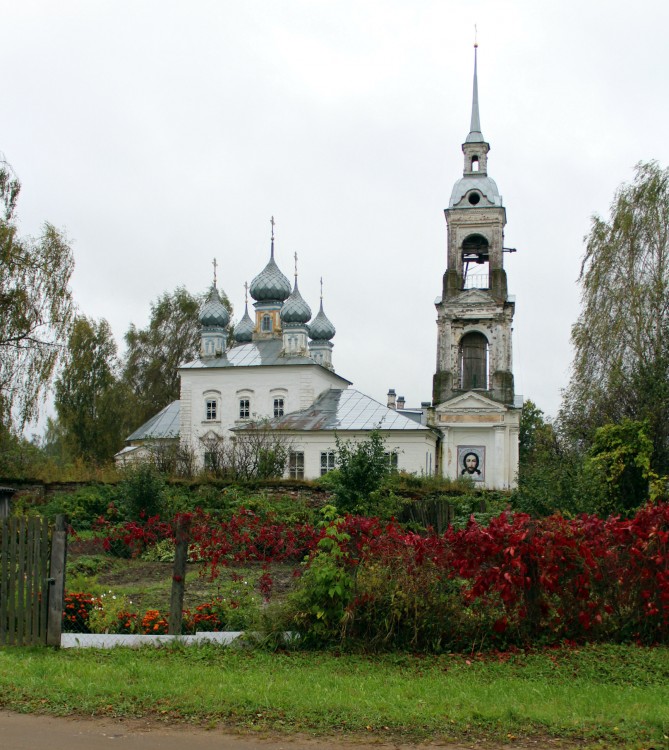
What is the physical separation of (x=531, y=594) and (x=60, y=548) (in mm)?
4922

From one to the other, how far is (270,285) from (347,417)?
43.7 ft

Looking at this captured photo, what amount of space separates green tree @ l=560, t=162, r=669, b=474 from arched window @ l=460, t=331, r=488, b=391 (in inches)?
420

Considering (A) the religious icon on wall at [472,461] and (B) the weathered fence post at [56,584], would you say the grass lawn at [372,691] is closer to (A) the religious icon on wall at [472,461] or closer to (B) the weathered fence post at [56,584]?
(B) the weathered fence post at [56,584]

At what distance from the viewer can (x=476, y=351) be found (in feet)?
136

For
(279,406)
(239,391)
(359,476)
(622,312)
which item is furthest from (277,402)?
(359,476)

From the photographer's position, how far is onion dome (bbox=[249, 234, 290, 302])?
2041 inches

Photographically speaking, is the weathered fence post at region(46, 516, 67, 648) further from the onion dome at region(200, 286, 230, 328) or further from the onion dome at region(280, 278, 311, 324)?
the onion dome at region(200, 286, 230, 328)

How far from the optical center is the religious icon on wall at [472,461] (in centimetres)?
4022

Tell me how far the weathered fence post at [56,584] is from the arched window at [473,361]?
106ft

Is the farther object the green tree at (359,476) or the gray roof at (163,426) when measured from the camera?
the gray roof at (163,426)

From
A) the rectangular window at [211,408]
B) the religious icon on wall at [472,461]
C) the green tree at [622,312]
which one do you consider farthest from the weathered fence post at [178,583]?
the rectangular window at [211,408]

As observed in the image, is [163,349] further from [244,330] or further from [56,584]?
[56,584]

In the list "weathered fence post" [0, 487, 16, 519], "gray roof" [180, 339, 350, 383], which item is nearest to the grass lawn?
"weathered fence post" [0, 487, 16, 519]

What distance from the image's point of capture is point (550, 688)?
7891 mm
